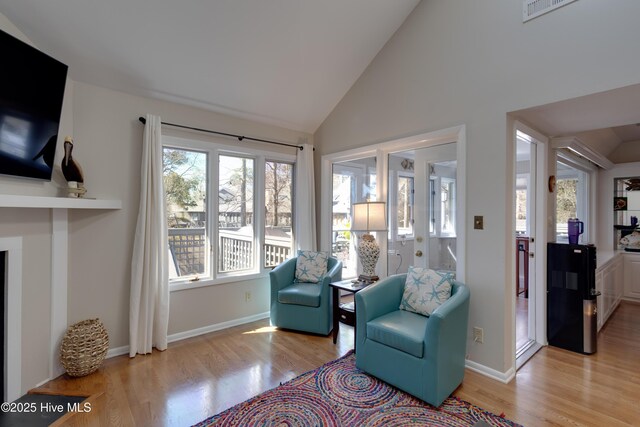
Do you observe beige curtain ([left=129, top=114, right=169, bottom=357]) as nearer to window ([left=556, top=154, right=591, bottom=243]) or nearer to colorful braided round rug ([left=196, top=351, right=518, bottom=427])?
colorful braided round rug ([left=196, top=351, right=518, bottom=427])

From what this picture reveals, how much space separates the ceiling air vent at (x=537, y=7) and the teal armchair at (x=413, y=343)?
2174mm

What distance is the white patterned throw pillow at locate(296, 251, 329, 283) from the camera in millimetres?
3668

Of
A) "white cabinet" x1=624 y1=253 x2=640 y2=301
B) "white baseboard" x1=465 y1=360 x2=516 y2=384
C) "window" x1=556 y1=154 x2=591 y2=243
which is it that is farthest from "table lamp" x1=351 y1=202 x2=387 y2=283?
"white cabinet" x1=624 y1=253 x2=640 y2=301

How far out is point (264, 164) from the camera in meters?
3.97

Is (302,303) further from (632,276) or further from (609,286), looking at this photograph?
(632,276)

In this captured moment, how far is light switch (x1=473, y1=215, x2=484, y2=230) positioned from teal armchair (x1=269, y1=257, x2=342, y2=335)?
5.12ft

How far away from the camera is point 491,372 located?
2.48 meters

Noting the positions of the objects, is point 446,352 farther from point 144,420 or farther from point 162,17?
point 162,17

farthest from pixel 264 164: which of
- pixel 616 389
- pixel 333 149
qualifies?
pixel 616 389

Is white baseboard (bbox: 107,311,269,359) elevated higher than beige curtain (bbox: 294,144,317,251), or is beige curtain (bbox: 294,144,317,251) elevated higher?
beige curtain (bbox: 294,144,317,251)

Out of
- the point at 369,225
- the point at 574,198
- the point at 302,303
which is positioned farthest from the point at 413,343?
the point at 574,198

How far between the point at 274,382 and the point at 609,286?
14.3 ft

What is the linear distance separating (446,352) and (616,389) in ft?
4.77

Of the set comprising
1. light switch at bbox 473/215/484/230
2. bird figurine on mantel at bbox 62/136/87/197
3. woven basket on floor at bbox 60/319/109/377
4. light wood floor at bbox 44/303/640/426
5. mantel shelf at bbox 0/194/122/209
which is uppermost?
bird figurine on mantel at bbox 62/136/87/197
